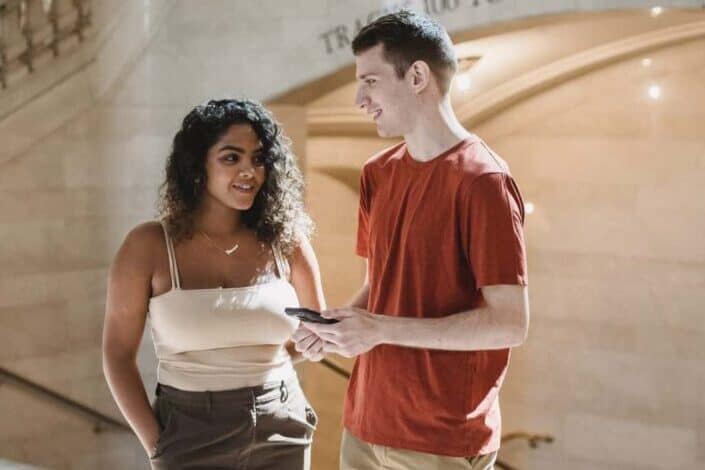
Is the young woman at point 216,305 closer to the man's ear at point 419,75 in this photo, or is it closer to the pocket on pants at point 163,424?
the pocket on pants at point 163,424

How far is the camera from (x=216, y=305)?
2984 millimetres

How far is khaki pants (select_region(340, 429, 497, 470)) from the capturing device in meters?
2.48

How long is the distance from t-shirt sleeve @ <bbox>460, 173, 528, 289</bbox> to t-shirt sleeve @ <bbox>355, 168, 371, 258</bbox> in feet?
1.39

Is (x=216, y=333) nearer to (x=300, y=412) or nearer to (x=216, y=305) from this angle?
(x=216, y=305)

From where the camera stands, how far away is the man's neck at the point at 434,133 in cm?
252

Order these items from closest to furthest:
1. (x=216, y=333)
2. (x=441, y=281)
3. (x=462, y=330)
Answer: (x=462, y=330) → (x=441, y=281) → (x=216, y=333)

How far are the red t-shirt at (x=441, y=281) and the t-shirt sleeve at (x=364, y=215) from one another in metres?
0.15

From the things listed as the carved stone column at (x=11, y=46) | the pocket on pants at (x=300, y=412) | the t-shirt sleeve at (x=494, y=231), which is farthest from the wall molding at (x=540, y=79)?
the t-shirt sleeve at (x=494, y=231)

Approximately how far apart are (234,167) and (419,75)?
825 millimetres

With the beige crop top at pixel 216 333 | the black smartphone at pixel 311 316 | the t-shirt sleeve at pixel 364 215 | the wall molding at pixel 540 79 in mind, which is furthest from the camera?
the wall molding at pixel 540 79

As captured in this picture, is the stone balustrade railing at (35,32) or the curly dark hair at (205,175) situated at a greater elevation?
the stone balustrade railing at (35,32)

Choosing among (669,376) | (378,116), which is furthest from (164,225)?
(669,376)

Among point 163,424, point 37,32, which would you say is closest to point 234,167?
point 163,424

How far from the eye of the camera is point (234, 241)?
125 inches
